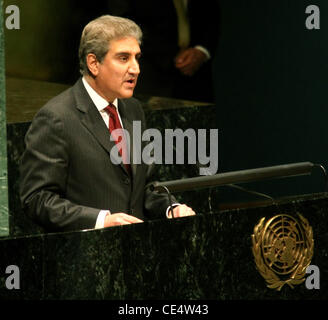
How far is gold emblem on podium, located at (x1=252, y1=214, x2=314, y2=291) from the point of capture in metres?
5.34

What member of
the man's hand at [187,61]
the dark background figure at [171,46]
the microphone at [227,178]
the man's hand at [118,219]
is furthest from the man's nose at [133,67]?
the man's hand at [187,61]

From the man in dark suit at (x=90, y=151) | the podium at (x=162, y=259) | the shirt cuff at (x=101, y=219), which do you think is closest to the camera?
the podium at (x=162, y=259)

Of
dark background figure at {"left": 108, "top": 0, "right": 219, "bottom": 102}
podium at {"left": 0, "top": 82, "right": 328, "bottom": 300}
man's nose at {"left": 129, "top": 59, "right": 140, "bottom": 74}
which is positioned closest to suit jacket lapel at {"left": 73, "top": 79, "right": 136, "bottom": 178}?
man's nose at {"left": 129, "top": 59, "right": 140, "bottom": 74}

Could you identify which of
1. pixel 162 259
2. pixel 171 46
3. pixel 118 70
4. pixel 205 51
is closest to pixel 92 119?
pixel 118 70

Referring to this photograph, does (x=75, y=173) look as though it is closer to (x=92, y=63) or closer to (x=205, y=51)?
(x=92, y=63)

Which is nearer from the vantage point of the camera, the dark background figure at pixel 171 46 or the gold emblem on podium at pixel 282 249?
the gold emblem on podium at pixel 282 249

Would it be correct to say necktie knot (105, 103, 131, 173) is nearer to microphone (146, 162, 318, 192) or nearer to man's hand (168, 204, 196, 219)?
microphone (146, 162, 318, 192)

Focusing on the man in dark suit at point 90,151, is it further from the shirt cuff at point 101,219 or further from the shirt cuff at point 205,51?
the shirt cuff at point 205,51

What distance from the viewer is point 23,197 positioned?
550 cm

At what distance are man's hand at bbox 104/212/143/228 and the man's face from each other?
668 millimetres

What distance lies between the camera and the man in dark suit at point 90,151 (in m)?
5.45

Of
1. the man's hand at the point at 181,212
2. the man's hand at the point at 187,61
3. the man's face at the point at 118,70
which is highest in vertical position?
the man's hand at the point at 187,61

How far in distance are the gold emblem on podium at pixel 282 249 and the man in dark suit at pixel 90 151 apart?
0.32 m

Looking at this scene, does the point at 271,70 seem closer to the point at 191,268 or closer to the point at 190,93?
A: the point at 190,93
